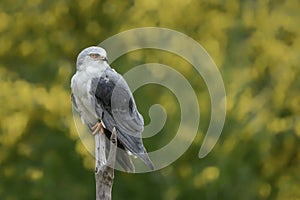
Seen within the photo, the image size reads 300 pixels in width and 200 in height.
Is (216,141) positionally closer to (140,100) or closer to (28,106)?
(140,100)

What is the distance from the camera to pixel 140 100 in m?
5.63

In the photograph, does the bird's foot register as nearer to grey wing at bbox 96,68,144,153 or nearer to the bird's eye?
grey wing at bbox 96,68,144,153

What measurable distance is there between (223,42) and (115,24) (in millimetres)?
819

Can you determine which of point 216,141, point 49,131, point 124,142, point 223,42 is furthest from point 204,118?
point 124,142

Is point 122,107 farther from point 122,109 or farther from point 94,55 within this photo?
point 94,55

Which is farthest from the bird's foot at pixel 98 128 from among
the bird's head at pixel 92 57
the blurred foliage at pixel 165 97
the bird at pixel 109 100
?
the blurred foliage at pixel 165 97

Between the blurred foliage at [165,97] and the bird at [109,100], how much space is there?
2772mm

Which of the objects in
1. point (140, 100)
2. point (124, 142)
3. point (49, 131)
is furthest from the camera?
point (49, 131)

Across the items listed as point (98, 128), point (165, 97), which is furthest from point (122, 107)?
point (165, 97)

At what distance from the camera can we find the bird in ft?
8.75

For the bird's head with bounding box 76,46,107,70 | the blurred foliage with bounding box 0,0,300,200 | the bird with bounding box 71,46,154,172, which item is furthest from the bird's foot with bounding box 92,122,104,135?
the blurred foliage with bounding box 0,0,300,200

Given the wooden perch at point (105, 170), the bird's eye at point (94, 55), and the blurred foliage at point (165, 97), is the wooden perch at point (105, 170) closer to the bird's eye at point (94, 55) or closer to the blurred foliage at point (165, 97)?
the bird's eye at point (94, 55)

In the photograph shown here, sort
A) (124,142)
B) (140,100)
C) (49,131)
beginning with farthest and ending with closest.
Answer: (49,131) < (140,100) < (124,142)

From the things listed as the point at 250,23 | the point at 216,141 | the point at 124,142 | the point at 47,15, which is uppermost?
the point at 47,15
